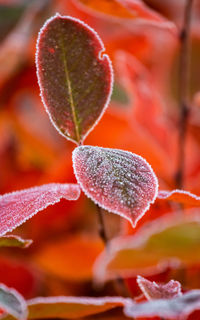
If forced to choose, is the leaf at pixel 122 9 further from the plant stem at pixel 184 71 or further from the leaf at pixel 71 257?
the leaf at pixel 71 257

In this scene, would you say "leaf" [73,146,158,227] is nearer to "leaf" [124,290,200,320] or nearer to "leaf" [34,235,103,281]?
"leaf" [124,290,200,320]

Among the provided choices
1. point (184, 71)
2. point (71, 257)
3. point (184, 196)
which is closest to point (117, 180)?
point (184, 196)

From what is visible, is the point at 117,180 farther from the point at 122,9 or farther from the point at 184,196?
the point at 122,9

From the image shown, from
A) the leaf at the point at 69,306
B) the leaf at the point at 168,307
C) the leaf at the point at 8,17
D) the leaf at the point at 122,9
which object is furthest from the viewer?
the leaf at the point at 8,17

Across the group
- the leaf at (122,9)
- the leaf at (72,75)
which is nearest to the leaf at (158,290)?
the leaf at (72,75)

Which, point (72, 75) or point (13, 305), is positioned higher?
point (72, 75)

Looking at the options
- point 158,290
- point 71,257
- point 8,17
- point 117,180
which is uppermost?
point 8,17
